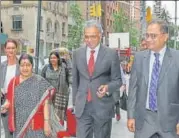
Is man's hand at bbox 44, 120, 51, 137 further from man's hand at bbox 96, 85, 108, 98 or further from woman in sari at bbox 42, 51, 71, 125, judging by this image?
woman in sari at bbox 42, 51, 71, 125

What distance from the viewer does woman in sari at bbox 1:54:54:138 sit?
5.75 m

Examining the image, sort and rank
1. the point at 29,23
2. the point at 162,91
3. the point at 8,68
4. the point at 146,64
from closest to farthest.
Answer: the point at 162,91 < the point at 146,64 < the point at 8,68 < the point at 29,23

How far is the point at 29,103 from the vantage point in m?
5.76

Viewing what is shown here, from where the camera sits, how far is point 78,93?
6.08m

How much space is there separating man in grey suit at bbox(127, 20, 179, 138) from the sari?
118 centimetres

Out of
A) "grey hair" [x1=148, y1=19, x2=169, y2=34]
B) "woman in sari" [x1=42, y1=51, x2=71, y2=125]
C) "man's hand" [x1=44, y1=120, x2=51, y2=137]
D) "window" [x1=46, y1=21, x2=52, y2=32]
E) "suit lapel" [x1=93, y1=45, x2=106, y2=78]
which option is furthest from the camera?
"window" [x1=46, y1=21, x2=52, y2=32]

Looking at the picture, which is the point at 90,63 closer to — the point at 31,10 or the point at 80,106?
the point at 80,106

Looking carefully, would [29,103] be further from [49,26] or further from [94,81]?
[49,26]

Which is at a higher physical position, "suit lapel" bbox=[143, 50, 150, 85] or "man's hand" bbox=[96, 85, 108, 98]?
"suit lapel" bbox=[143, 50, 150, 85]

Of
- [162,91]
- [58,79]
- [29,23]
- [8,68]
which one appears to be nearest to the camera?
[162,91]

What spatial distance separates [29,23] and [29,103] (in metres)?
57.2

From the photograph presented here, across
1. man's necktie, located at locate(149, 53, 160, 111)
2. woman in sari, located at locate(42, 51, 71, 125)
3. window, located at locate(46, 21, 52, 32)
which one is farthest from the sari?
window, located at locate(46, 21, 52, 32)

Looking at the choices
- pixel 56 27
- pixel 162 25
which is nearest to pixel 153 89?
pixel 162 25

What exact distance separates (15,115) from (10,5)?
5980cm
